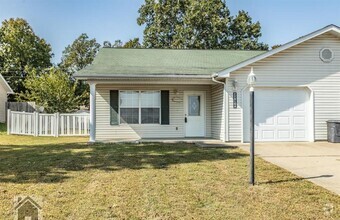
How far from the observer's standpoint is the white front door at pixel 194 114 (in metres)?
14.0

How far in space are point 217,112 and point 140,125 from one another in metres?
3.39

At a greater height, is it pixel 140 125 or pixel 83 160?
pixel 140 125

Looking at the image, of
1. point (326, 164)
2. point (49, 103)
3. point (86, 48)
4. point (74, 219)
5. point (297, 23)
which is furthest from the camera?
point (86, 48)

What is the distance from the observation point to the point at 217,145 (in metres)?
10.7

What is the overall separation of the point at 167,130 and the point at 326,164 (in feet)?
24.3

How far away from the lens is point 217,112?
13.0m

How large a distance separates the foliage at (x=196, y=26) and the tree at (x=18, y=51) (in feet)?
49.7

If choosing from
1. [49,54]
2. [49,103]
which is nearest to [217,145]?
[49,103]

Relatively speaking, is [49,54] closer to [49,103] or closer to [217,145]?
[49,103]

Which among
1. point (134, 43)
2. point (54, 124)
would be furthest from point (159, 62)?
point (134, 43)

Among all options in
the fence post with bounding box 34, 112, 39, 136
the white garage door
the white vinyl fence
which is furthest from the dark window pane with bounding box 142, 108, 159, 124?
the fence post with bounding box 34, 112, 39, 136

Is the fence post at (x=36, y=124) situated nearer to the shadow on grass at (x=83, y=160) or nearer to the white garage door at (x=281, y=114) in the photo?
the shadow on grass at (x=83, y=160)

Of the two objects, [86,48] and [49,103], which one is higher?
[86,48]

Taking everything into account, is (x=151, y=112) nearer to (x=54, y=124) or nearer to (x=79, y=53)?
(x=54, y=124)
